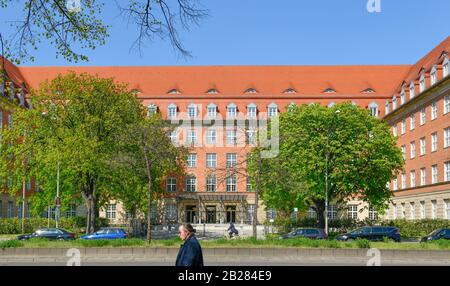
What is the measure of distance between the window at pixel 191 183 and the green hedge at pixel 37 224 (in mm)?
24285

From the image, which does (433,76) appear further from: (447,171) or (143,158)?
(143,158)

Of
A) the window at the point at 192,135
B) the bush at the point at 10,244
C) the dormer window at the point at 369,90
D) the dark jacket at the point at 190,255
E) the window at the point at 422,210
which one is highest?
the dormer window at the point at 369,90

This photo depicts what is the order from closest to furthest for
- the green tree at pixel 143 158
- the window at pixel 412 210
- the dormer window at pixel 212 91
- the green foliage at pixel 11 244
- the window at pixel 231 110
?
the green foliage at pixel 11 244 → the green tree at pixel 143 158 → the window at pixel 412 210 → the window at pixel 231 110 → the dormer window at pixel 212 91

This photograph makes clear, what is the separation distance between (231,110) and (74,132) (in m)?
42.2

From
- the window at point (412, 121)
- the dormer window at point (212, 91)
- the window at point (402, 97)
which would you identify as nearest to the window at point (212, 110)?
the dormer window at point (212, 91)

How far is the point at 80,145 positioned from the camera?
42469 mm

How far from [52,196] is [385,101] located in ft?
162

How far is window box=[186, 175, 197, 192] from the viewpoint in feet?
277

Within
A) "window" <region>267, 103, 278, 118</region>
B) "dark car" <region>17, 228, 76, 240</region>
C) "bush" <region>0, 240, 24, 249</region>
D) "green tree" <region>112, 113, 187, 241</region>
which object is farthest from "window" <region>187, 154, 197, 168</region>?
"bush" <region>0, 240, 24, 249</region>

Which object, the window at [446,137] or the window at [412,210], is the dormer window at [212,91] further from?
the window at [446,137]

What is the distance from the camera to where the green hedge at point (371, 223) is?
51531 millimetres

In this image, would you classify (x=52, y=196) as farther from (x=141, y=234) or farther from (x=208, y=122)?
(x=208, y=122)

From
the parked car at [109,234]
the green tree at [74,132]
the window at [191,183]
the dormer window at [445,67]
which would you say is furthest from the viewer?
the window at [191,183]

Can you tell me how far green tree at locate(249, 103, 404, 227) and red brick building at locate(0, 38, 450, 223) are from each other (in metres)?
25.1
